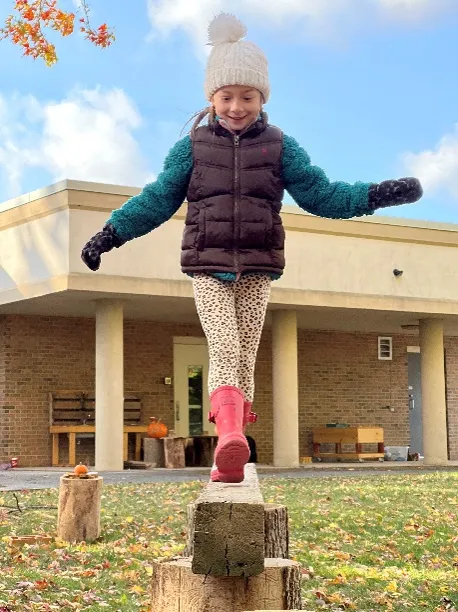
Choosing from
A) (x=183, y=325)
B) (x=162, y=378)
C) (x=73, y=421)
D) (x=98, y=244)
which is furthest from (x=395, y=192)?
(x=183, y=325)

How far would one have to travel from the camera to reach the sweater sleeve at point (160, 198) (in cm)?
457

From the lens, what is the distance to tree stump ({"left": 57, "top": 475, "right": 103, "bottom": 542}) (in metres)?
8.76

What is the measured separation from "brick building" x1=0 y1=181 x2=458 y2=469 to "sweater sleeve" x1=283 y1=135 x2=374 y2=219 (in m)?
12.9

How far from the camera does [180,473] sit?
716 inches

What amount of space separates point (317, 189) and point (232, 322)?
72cm

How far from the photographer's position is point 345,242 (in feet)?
67.2

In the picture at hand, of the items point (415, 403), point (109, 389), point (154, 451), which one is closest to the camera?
point (109, 389)

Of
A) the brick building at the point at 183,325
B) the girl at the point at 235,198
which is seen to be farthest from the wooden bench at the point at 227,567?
the brick building at the point at 183,325

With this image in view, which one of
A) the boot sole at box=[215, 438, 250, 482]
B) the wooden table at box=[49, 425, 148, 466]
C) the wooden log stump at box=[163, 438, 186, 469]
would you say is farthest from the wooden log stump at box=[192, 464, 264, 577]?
the wooden table at box=[49, 425, 148, 466]

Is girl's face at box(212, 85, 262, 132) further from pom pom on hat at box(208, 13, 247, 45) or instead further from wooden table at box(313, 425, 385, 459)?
wooden table at box(313, 425, 385, 459)

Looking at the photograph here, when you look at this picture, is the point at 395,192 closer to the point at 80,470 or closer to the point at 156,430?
the point at 80,470

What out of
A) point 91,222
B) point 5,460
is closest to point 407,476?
point 91,222

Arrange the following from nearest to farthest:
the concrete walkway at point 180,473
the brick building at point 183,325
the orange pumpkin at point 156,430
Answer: the concrete walkway at point 180,473 → the brick building at point 183,325 → the orange pumpkin at point 156,430

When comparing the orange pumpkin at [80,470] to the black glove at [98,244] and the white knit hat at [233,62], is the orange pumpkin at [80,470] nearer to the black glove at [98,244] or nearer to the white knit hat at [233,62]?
the black glove at [98,244]
